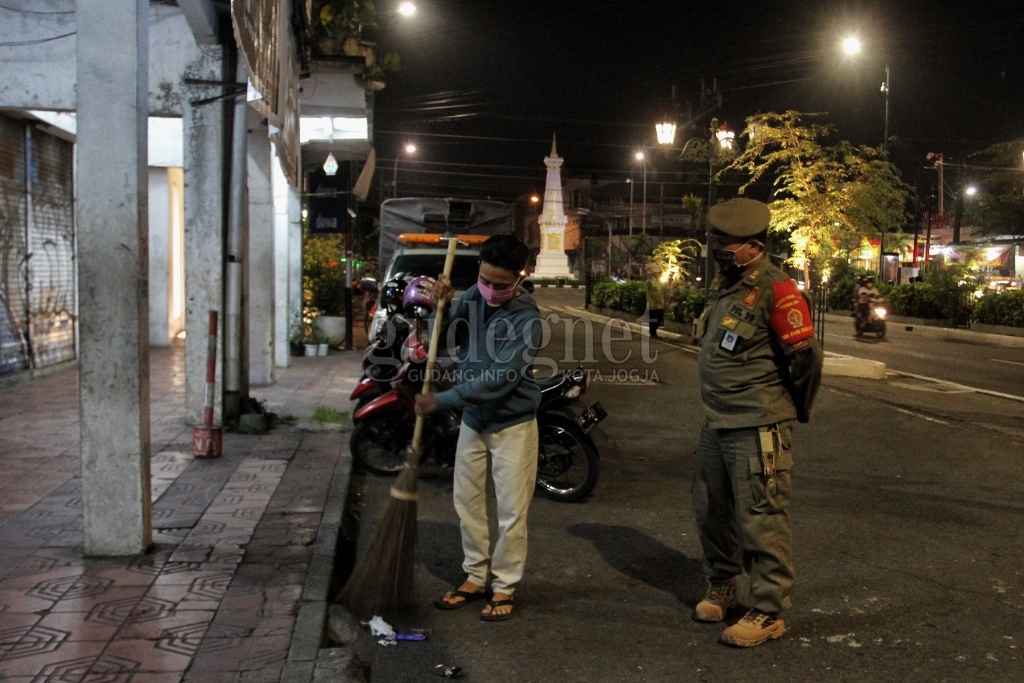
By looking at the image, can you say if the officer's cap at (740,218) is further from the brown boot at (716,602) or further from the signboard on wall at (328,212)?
the signboard on wall at (328,212)

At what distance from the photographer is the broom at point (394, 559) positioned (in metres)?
4.53

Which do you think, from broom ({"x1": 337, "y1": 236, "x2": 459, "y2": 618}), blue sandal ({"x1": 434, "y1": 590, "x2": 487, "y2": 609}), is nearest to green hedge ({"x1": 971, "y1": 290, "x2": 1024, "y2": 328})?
blue sandal ({"x1": 434, "y1": 590, "x2": 487, "y2": 609})

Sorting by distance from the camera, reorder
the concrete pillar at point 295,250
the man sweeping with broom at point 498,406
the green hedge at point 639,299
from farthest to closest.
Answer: the green hedge at point 639,299 → the concrete pillar at point 295,250 → the man sweeping with broom at point 498,406

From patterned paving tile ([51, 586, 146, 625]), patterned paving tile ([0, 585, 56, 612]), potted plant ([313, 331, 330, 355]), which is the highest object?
potted plant ([313, 331, 330, 355])

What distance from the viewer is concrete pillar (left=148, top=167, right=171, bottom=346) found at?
16.9 metres

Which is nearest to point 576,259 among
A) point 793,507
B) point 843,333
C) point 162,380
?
point 843,333

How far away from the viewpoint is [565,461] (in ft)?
22.6

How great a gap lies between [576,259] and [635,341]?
2233 inches

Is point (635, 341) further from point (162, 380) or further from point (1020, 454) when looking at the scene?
point (1020, 454)

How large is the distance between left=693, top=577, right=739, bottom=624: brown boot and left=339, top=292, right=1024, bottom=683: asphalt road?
0.08 metres

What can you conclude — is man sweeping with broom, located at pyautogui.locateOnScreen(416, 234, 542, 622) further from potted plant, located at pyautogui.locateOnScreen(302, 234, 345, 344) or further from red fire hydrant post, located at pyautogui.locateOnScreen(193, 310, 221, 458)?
potted plant, located at pyautogui.locateOnScreen(302, 234, 345, 344)

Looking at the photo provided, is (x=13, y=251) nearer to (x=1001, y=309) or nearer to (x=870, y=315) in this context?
(x=870, y=315)

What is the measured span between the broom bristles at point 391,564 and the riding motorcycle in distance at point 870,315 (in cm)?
2102

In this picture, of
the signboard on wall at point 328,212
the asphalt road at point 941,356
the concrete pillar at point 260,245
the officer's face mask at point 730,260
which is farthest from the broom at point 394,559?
the signboard on wall at point 328,212
